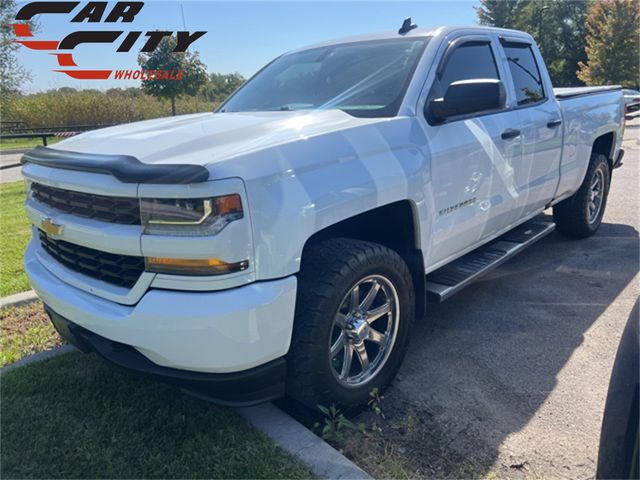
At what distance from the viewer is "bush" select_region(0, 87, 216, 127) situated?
25.0 meters

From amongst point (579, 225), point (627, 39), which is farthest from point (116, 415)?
point (627, 39)

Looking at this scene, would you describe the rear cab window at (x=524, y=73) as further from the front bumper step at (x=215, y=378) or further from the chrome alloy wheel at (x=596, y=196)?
the front bumper step at (x=215, y=378)

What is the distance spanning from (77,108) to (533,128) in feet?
86.7

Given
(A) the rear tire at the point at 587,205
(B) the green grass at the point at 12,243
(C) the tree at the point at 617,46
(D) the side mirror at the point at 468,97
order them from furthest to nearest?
1. (C) the tree at the point at 617,46
2. (A) the rear tire at the point at 587,205
3. (B) the green grass at the point at 12,243
4. (D) the side mirror at the point at 468,97

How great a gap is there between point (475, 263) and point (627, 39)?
31.6m

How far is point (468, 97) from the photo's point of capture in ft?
8.98

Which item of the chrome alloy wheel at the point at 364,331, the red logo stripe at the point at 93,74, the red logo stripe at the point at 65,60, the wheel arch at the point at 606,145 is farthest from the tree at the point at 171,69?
the chrome alloy wheel at the point at 364,331

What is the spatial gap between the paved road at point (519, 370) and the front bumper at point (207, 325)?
3.00ft

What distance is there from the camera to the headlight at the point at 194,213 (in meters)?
1.94

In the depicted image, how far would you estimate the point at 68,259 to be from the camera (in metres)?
2.48

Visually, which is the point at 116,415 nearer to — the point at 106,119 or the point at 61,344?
the point at 61,344

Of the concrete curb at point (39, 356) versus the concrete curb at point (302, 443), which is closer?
the concrete curb at point (302, 443)

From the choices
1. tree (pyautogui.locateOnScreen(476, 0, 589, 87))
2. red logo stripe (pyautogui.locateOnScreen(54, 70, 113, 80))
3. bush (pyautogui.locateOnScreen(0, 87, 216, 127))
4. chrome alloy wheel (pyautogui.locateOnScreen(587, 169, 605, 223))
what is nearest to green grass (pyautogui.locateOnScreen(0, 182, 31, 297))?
chrome alloy wheel (pyautogui.locateOnScreen(587, 169, 605, 223))

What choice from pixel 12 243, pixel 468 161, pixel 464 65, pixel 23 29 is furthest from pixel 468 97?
pixel 23 29
